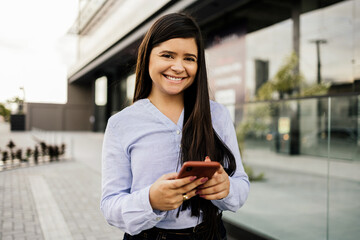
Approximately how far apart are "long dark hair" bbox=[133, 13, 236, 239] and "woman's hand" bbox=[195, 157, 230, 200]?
6.2 inches

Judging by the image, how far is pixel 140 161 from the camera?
42.6 inches

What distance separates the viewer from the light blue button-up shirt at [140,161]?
1.07 m

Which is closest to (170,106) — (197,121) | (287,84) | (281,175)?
(197,121)

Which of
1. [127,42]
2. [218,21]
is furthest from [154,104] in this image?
[127,42]

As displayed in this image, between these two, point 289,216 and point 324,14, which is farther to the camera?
point 324,14

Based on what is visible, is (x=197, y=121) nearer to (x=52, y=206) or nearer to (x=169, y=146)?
(x=169, y=146)

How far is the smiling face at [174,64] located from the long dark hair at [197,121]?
25 millimetres

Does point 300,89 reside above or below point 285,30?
below

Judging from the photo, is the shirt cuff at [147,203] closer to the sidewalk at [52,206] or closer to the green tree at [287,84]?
the sidewalk at [52,206]

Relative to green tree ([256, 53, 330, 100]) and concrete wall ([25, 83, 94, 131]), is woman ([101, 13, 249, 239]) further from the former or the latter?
concrete wall ([25, 83, 94, 131])

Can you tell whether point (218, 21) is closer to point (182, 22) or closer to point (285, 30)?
point (285, 30)

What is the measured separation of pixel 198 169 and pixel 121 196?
364mm

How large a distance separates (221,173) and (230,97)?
6.79 metres

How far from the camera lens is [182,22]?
111 centimetres
